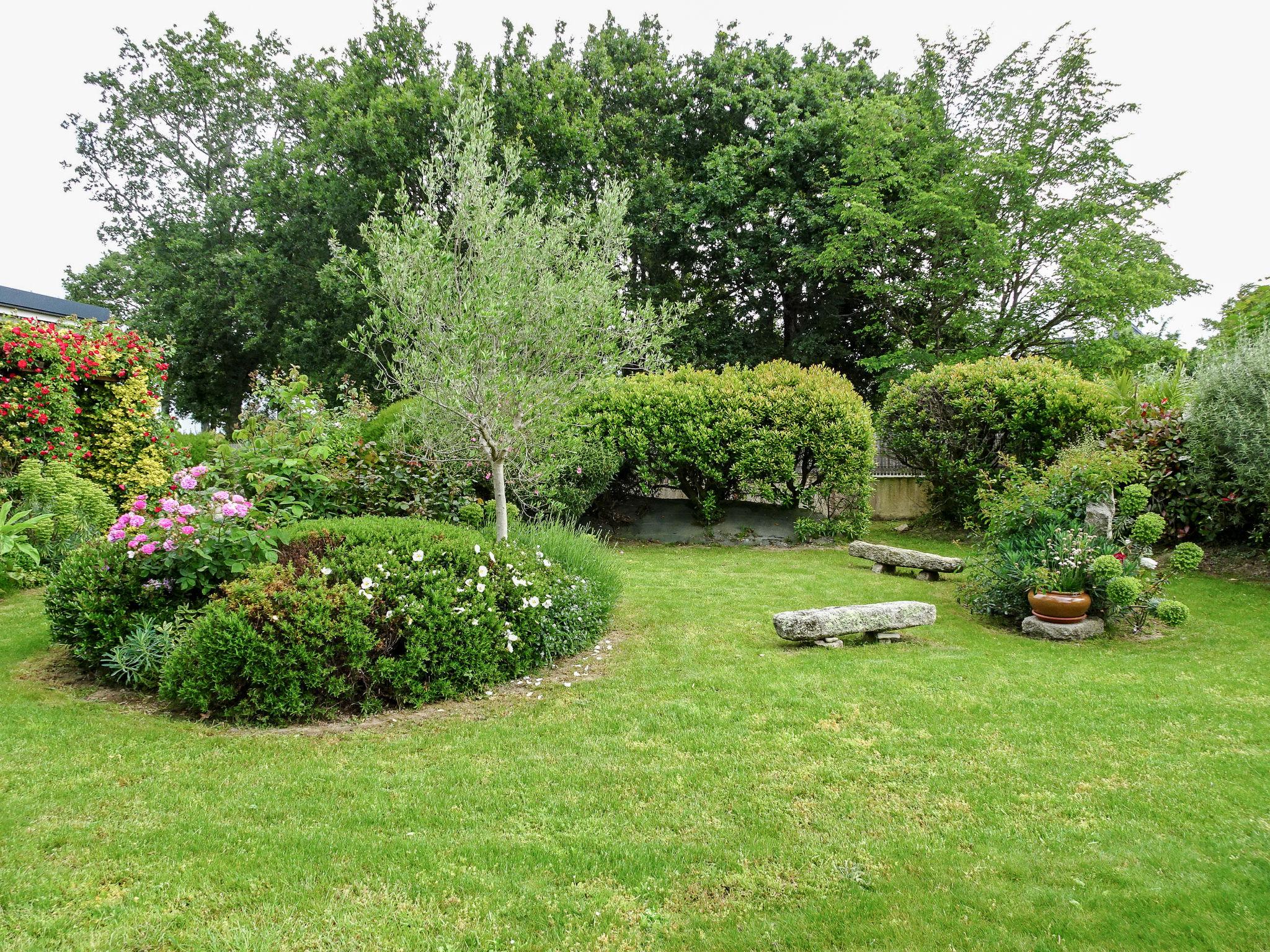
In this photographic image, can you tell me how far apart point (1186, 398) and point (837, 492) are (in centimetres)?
487

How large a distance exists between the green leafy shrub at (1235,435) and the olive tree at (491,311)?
721cm

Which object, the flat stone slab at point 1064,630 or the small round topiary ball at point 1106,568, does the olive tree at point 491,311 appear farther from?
the small round topiary ball at point 1106,568

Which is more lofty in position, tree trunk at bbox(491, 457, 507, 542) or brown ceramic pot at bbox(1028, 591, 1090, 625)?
tree trunk at bbox(491, 457, 507, 542)

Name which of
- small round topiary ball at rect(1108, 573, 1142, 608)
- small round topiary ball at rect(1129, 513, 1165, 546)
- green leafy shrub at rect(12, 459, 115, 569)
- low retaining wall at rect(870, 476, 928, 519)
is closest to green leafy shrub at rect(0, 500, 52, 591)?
green leafy shrub at rect(12, 459, 115, 569)

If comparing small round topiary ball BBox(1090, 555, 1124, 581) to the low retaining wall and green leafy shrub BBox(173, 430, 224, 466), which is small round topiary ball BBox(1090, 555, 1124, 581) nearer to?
the low retaining wall

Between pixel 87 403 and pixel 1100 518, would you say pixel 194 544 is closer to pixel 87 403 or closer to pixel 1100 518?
pixel 87 403

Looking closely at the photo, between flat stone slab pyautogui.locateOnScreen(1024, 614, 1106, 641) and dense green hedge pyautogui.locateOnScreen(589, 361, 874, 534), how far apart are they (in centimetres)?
516

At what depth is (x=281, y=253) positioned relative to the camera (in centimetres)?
2098

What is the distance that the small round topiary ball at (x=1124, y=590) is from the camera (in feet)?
19.4

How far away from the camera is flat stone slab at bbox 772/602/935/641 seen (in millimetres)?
5895

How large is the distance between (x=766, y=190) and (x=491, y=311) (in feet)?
46.3

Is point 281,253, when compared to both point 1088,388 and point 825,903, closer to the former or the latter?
point 1088,388

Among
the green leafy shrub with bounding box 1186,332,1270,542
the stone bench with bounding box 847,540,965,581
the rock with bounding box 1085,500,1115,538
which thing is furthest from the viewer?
the stone bench with bounding box 847,540,965,581

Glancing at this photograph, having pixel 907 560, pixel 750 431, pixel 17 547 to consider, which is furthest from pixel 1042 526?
pixel 17 547
